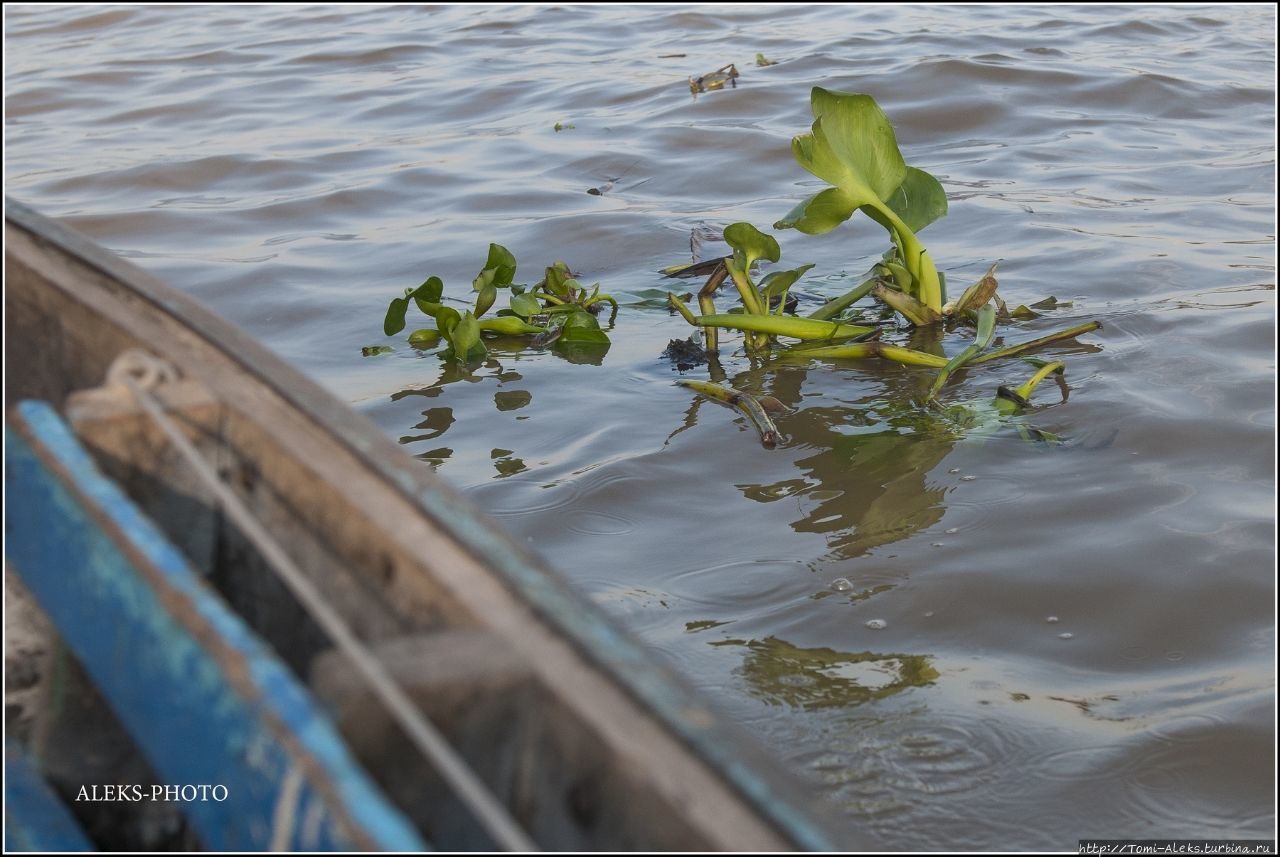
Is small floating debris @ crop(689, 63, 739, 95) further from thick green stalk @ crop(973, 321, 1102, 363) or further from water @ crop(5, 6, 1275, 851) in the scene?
thick green stalk @ crop(973, 321, 1102, 363)

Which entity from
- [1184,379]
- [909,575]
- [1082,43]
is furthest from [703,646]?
[1082,43]

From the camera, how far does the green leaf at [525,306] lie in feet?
10.9

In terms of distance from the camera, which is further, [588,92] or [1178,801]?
[588,92]

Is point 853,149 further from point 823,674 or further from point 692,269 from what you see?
point 823,674

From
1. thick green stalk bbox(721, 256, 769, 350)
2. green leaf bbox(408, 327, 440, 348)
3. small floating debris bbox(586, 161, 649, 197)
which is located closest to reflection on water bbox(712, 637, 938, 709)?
thick green stalk bbox(721, 256, 769, 350)

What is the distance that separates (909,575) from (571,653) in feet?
4.13

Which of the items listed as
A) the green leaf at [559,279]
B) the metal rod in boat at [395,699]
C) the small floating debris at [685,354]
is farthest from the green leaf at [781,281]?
the metal rod in boat at [395,699]

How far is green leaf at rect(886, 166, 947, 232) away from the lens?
301cm

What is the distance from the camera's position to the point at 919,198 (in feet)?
9.91

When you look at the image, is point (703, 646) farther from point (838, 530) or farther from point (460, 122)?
point (460, 122)

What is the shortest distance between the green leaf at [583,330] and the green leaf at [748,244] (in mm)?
430

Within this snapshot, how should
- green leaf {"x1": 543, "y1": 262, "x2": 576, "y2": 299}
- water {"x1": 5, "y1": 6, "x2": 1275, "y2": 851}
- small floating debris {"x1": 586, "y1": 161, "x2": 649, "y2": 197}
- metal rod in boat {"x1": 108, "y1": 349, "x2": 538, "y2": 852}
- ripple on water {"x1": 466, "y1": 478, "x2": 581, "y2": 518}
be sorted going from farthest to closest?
small floating debris {"x1": 586, "y1": 161, "x2": 649, "y2": 197}
green leaf {"x1": 543, "y1": 262, "x2": 576, "y2": 299}
ripple on water {"x1": 466, "y1": 478, "x2": 581, "y2": 518}
water {"x1": 5, "y1": 6, "x2": 1275, "y2": 851}
metal rod in boat {"x1": 108, "y1": 349, "x2": 538, "y2": 852}

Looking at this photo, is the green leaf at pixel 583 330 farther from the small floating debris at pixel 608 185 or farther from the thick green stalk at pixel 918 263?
the small floating debris at pixel 608 185

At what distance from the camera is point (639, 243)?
13.7ft
